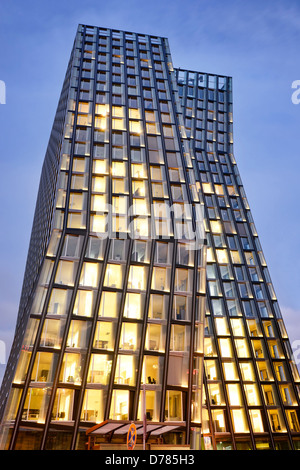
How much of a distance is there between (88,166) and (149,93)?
15831 mm

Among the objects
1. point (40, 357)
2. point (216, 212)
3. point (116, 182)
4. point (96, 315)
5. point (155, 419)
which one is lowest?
point (155, 419)

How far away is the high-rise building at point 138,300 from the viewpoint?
32.8 meters

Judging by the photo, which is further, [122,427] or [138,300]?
[138,300]

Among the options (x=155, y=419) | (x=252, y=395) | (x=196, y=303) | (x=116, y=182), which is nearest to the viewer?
(x=155, y=419)

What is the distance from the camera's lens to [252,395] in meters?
50.9

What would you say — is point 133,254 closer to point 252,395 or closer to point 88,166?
point 88,166

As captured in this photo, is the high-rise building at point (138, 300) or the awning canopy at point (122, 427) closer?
the awning canopy at point (122, 427)

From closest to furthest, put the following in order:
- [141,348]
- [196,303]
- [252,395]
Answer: [141,348], [196,303], [252,395]

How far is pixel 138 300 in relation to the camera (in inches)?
1501

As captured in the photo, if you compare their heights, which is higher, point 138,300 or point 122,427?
point 138,300

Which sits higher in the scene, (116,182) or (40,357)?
(116,182)

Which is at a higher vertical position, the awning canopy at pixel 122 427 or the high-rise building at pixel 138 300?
the high-rise building at pixel 138 300

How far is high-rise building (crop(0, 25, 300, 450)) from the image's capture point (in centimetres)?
3284
